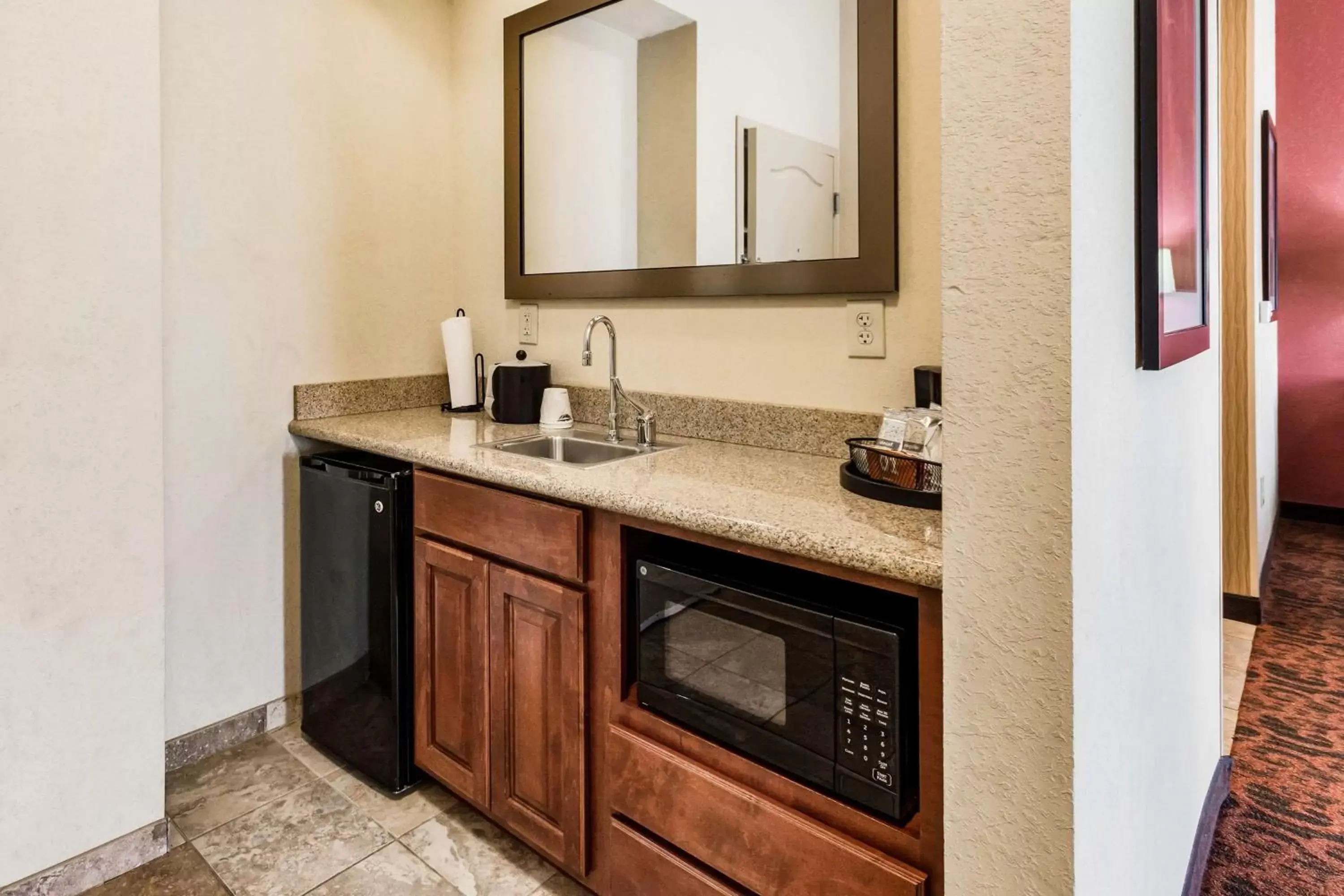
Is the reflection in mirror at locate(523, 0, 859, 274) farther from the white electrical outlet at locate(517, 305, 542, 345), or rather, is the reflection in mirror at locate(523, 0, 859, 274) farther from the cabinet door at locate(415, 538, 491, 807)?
the cabinet door at locate(415, 538, 491, 807)

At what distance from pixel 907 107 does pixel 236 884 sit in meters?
2.10

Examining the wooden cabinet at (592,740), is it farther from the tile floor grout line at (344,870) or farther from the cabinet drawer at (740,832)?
the tile floor grout line at (344,870)

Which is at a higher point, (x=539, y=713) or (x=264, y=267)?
(x=264, y=267)

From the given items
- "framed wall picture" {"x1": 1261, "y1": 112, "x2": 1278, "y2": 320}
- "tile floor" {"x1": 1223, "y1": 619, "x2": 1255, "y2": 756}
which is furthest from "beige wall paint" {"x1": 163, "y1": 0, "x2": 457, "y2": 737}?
"framed wall picture" {"x1": 1261, "y1": 112, "x2": 1278, "y2": 320}

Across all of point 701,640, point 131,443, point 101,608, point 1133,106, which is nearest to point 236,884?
point 101,608

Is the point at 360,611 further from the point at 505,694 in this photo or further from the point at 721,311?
the point at 721,311

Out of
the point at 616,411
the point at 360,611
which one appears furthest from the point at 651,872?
the point at 616,411

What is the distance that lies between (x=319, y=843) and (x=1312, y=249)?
5296 millimetres

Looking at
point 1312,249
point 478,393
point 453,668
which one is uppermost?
point 1312,249

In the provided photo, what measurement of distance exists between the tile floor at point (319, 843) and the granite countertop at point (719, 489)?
2.69 ft

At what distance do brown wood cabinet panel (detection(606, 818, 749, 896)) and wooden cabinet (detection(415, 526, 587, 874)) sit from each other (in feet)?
0.32

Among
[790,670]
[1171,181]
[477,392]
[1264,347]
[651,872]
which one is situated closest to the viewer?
[1171,181]

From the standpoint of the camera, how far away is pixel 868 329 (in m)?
1.71

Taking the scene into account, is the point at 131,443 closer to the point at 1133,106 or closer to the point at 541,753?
the point at 541,753
